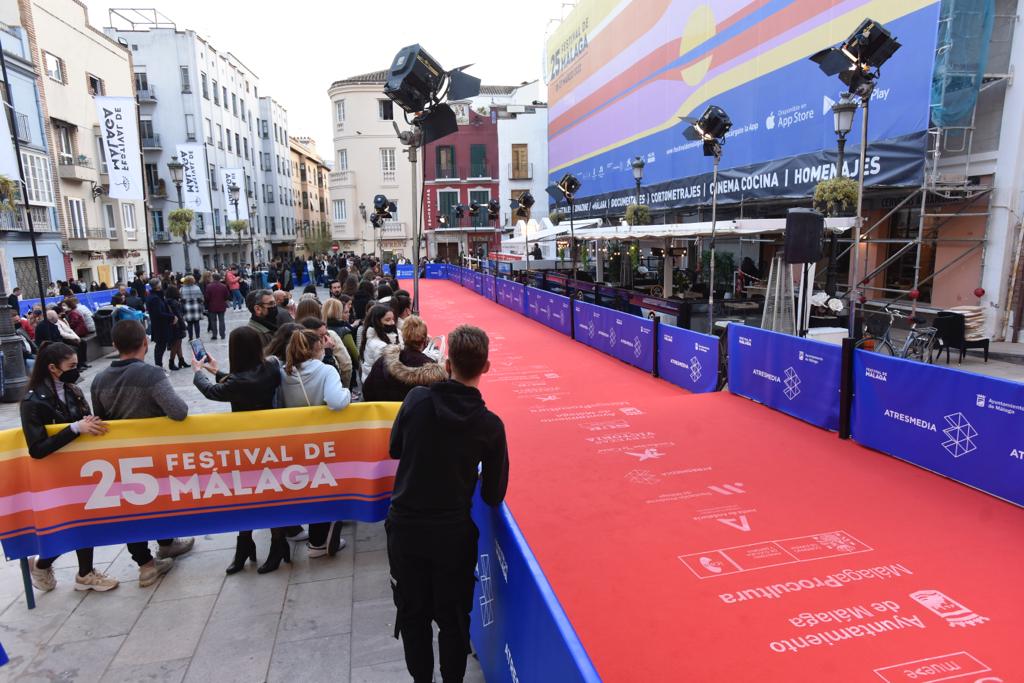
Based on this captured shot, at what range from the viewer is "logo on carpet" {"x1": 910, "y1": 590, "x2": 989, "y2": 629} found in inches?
136

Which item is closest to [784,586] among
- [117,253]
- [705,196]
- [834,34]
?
[834,34]

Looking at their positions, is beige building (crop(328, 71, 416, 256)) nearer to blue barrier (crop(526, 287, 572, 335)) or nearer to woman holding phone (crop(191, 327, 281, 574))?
blue barrier (crop(526, 287, 572, 335))

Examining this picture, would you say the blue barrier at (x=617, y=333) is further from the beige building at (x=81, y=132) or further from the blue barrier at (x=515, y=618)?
the beige building at (x=81, y=132)

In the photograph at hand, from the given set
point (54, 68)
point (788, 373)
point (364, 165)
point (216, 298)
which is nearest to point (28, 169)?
point (54, 68)

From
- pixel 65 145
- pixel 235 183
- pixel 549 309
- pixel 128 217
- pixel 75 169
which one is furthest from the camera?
pixel 128 217

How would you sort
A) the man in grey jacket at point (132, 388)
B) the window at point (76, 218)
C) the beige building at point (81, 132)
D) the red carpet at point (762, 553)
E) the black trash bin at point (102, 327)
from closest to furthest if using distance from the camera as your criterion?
the red carpet at point (762, 553), the man in grey jacket at point (132, 388), the black trash bin at point (102, 327), the beige building at point (81, 132), the window at point (76, 218)

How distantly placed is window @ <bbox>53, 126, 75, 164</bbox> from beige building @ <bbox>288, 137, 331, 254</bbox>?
2925cm

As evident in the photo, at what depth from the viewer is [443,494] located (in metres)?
2.80

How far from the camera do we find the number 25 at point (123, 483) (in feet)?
14.2

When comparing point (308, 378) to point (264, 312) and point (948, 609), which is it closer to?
point (264, 312)

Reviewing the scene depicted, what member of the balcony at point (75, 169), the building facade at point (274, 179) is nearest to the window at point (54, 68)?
the balcony at point (75, 169)

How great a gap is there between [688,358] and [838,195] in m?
5.88

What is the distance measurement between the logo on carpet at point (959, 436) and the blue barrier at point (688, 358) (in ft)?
11.2

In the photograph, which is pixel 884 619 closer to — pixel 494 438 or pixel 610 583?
pixel 610 583
